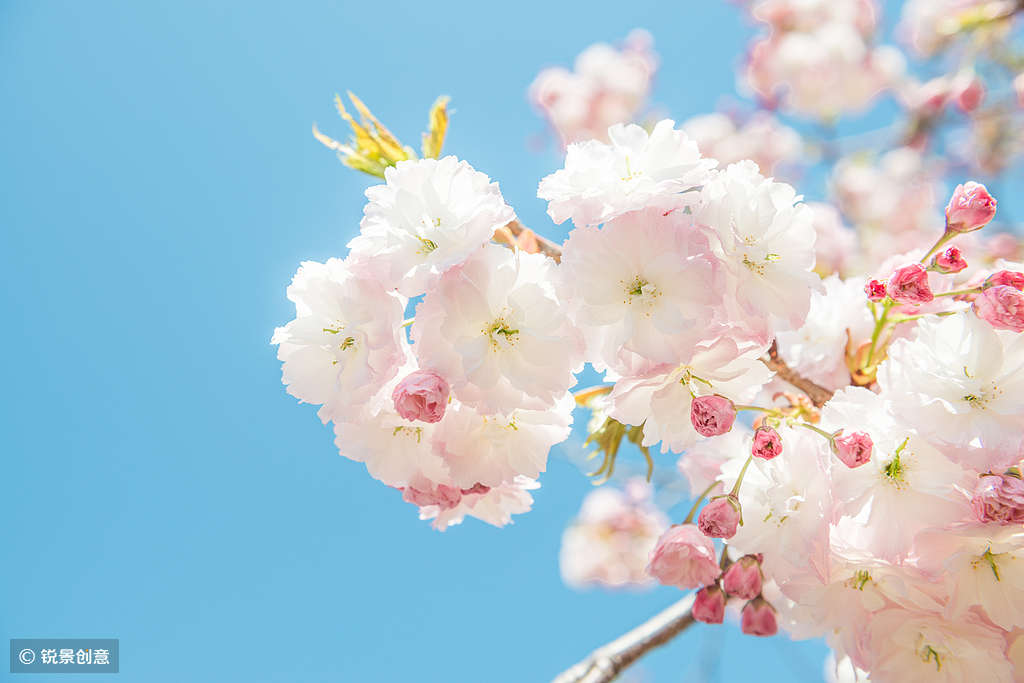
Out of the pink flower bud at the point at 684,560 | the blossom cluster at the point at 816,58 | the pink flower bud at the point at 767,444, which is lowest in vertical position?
the pink flower bud at the point at 684,560

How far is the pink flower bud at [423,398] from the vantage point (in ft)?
2.51

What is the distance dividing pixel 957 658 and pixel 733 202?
70 cm

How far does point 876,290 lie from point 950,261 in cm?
9

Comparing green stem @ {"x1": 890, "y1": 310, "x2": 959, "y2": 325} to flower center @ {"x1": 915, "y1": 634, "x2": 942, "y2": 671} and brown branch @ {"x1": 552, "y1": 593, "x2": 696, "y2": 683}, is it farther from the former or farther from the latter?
brown branch @ {"x1": 552, "y1": 593, "x2": 696, "y2": 683}

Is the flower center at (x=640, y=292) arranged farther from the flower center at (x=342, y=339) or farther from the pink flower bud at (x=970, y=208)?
the pink flower bud at (x=970, y=208)

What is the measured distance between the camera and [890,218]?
178 inches

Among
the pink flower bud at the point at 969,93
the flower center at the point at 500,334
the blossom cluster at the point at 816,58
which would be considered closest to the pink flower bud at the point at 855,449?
the flower center at the point at 500,334

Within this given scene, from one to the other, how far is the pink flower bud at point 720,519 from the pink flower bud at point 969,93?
2.46 metres

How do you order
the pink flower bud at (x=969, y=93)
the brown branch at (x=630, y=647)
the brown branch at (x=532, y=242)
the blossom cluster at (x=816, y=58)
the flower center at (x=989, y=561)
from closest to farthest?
1. the flower center at (x=989, y=561)
2. the brown branch at (x=532, y=242)
3. the brown branch at (x=630, y=647)
4. the pink flower bud at (x=969, y=93)
5. the blossom cluster at (x=816, y=58)

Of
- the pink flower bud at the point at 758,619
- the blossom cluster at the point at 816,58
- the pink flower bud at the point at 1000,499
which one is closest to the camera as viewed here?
the pink flower bud at the point at 1000,499

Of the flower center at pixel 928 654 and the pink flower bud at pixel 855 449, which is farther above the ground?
the pink flower bud at pixel 855 449

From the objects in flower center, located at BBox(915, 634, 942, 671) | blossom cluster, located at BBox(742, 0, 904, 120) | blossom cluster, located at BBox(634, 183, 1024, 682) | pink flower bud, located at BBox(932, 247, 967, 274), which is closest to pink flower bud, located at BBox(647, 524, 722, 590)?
blossom cluster, located at BBox(634, 183, 1024, 682)

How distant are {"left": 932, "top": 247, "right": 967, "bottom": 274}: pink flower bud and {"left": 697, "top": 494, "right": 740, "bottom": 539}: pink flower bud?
1.40 feet

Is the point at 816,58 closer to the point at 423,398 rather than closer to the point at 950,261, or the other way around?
the point at 950,261
